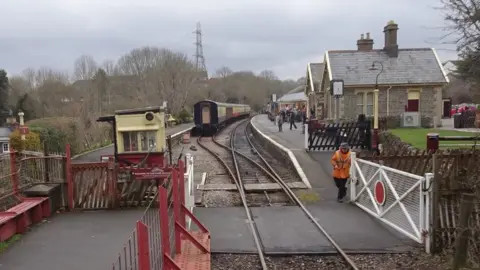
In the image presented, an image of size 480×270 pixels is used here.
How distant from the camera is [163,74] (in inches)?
2391

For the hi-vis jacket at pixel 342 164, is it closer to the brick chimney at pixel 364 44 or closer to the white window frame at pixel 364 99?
the white window frame at pixel 364 99

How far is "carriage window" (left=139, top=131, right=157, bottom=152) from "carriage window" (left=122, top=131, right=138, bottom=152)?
189 mm

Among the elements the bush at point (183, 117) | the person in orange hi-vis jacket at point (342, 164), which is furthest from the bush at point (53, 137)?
the bush at point (183, 117)

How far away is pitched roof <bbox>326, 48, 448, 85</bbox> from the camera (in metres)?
27.3

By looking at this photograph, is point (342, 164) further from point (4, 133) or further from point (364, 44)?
point (4, 133)

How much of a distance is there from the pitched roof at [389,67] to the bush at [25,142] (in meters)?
18.2

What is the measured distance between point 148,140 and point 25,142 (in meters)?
8.10

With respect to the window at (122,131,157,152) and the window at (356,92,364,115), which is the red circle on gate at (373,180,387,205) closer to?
the window at (122,131,157,152)

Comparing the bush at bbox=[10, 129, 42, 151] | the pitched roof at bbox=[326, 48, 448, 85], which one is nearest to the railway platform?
the bush at bbox=[10, 129, 42, 151]

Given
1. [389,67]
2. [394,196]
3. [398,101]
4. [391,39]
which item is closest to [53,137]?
[394,196]

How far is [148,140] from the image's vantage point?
11.7 meters

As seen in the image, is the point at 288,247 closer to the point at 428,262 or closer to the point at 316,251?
the point at 316,251

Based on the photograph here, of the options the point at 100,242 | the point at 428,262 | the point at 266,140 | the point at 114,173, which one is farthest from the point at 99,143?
the point at 428,262

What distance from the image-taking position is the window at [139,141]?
38.2 feet
